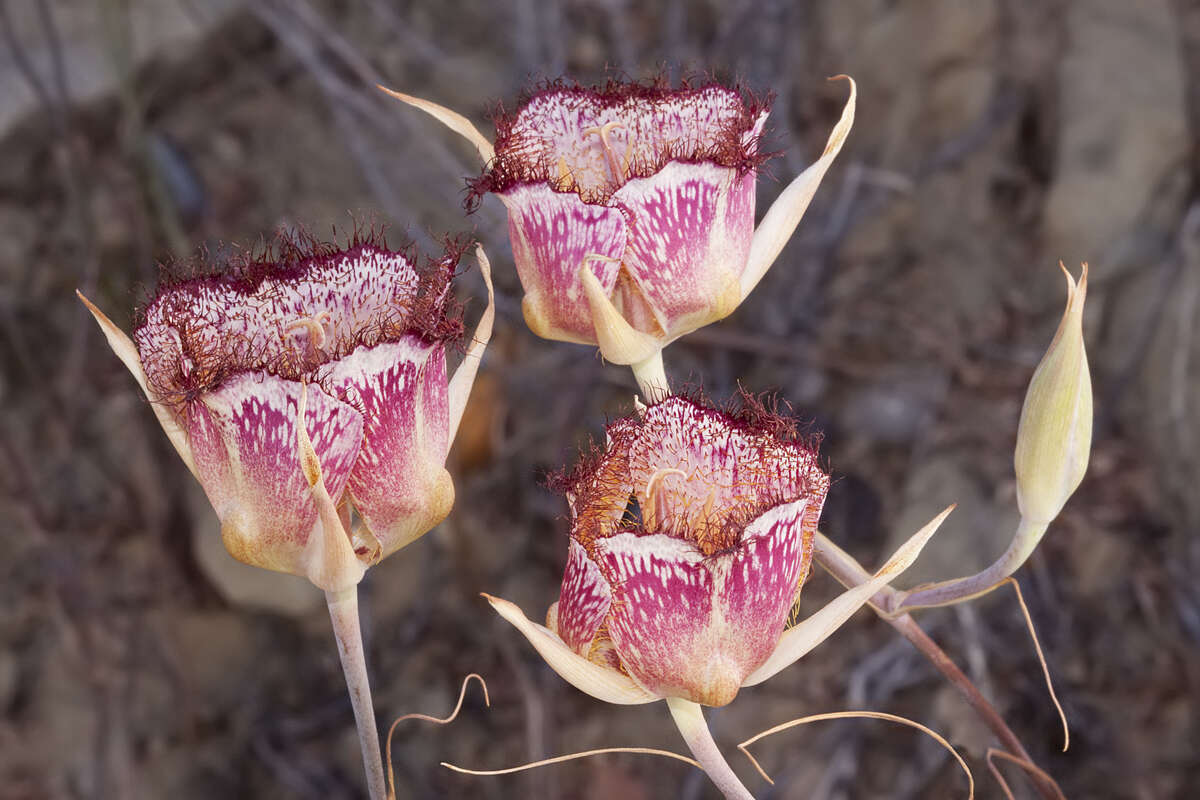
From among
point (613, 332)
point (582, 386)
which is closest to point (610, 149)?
point (613, 332)

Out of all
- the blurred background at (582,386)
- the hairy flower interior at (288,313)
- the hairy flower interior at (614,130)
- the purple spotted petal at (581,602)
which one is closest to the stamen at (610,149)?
the hairy flower interior at (614,130)

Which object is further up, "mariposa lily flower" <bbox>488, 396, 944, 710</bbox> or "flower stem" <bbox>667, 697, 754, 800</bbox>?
"mariposa lily flower" <bbox>488, 396, 944, 710</bbox>

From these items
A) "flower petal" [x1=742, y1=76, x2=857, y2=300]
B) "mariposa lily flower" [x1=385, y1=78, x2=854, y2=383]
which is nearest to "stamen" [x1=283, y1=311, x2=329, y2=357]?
"mariposa lily flower" [x1=385, y1=78, x2=854, y2=383]

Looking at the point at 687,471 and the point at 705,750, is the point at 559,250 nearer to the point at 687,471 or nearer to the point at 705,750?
the point at 687,471

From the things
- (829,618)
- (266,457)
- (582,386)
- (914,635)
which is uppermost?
(266,457)

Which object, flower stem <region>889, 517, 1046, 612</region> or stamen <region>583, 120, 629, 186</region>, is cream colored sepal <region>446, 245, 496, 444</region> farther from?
flower stem <region>889, 517, 1046, 612</region>

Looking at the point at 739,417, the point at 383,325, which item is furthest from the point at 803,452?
the point at 383,325
